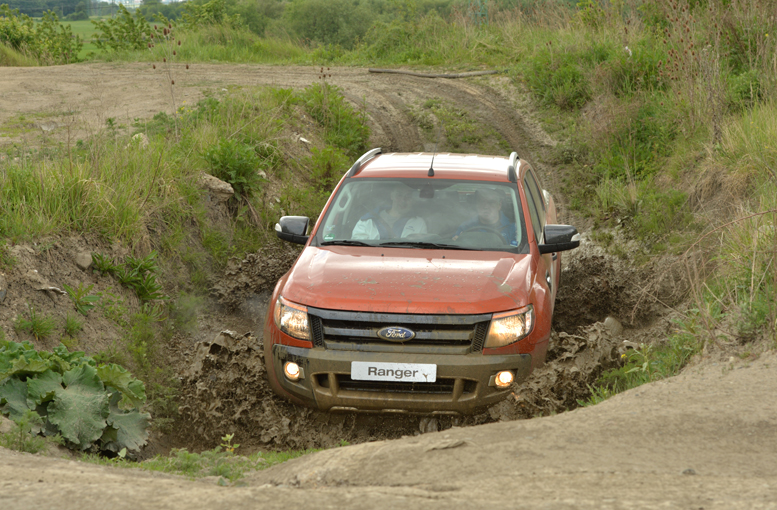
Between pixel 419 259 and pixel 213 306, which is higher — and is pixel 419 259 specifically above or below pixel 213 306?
above

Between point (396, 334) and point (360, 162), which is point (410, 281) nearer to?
point (396, 334)

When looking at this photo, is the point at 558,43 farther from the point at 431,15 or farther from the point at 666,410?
the point at 666,410

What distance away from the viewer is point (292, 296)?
4430 millimetres

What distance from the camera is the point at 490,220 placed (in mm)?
5297

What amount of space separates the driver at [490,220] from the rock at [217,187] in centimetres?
372

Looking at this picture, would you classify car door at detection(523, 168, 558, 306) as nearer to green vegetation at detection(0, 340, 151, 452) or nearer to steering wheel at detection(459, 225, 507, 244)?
steering wheel at detection(459, 225, 507, 244)

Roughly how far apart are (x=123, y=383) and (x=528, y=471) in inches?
106

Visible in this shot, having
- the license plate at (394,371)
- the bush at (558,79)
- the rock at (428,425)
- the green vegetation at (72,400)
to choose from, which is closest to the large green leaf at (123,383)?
the green vegetation at (72,400)

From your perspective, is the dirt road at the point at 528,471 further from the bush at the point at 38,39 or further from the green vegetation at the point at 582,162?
the bush at the point at 38,39

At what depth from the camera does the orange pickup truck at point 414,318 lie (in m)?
4.11

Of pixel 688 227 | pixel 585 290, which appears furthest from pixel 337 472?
pixel 688 227

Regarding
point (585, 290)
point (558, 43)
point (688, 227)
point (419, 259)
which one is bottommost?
point (585, 290)

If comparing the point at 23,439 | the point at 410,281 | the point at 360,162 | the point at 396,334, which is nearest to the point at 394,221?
the point at 360,162

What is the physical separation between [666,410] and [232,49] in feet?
63.6
